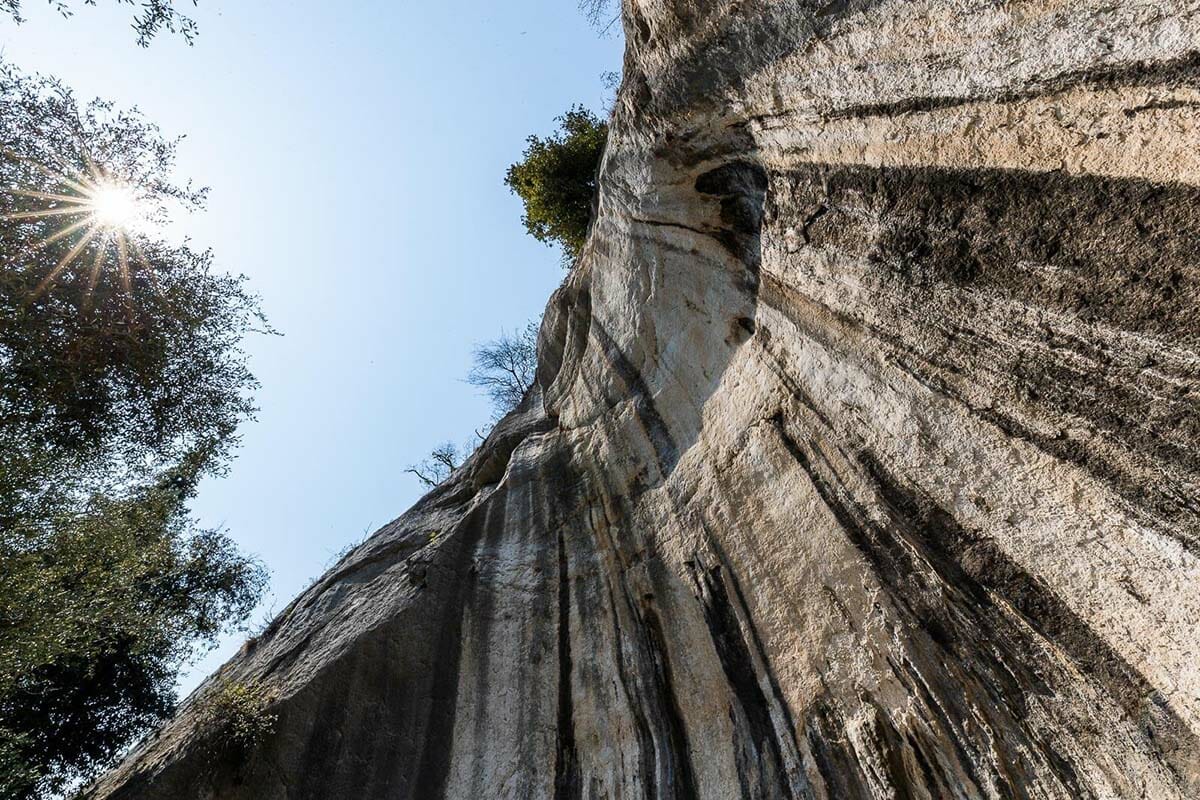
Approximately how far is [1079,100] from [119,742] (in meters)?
14.7

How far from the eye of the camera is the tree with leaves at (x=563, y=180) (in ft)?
39.8

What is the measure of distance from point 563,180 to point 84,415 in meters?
8.54

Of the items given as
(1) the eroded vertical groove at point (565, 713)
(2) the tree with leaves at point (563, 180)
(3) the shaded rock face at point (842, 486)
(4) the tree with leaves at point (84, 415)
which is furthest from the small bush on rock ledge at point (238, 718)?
(2) the tree with leaves at point (563, 180)

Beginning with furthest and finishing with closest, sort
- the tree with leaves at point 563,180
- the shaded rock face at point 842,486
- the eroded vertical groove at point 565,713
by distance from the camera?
the tree with leaves at point 563,180
the eroded vertical groove at point 565,713
the shaded rock face at point 842,486

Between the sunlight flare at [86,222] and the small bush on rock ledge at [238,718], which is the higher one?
the sunlight flare at [86,222]

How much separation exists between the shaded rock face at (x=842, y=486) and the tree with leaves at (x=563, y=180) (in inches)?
229

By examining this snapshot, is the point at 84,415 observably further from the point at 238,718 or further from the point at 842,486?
the point at 842,486

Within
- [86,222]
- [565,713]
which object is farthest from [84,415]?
[565,713]

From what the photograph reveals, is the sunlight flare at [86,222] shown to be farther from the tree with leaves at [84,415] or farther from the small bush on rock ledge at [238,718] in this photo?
the small bush on rock ledge at [238,718]

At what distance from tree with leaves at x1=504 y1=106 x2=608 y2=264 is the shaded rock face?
5816 mm

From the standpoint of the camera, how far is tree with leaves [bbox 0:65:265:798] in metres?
7.25

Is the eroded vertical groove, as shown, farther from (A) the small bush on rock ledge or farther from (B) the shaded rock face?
(A) the small bush on rock ledge

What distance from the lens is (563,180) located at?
12422 mm

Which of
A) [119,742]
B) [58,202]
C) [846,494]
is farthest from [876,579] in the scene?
[119,742]
